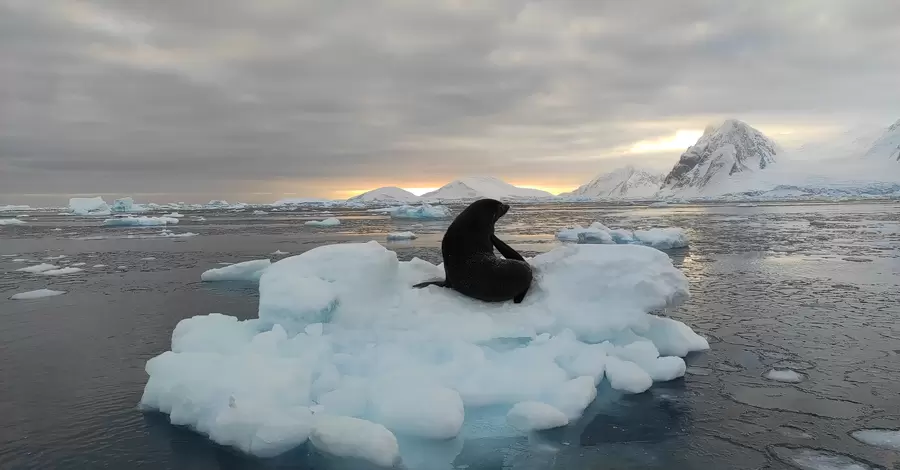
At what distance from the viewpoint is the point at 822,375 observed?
5766mm

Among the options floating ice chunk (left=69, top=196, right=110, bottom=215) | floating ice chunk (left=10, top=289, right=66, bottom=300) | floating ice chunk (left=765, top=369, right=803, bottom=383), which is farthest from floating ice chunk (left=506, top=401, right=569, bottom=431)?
floating ice chunk (left=69, top=196, right=110, bottom=215)

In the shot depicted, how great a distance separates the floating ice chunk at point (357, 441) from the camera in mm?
4113

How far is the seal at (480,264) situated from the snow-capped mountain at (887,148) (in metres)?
170

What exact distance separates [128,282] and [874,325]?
13623 millimetres

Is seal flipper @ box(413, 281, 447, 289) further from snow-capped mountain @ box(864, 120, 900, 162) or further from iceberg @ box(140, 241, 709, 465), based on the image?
snow-capped mountain @ box(864, 120, 900, 162)

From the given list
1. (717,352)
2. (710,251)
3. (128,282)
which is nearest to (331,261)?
(717,352)

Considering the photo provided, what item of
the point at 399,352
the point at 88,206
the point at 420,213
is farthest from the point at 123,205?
the point at 399,352

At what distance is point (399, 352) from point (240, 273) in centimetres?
795

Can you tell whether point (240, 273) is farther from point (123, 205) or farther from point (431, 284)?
point (123, 205)

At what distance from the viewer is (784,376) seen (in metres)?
5.76

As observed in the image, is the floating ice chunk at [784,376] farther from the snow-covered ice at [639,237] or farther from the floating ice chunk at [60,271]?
the floating ice chunk at [60,271]

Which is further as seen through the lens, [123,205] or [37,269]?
[123,205]

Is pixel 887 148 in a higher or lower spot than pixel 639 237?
higher

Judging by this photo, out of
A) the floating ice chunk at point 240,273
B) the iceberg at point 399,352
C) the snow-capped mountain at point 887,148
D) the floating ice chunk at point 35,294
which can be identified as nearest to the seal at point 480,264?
the iceberg at point 399,352
